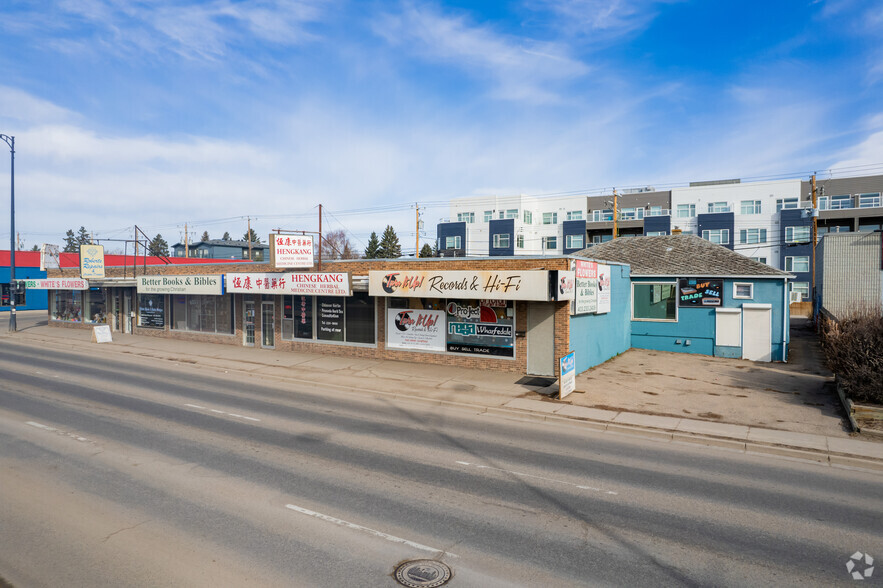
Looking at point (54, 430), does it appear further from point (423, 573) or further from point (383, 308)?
point (383, 308)

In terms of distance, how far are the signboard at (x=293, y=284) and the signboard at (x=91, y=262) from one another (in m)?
11.8

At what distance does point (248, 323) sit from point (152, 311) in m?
8.78

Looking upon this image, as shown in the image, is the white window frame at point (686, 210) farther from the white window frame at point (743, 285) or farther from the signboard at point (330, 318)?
the signboard at point (330, 318)

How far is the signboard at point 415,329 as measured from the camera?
21.0 metres

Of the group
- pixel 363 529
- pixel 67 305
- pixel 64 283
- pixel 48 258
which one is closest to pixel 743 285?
pixel 363 529

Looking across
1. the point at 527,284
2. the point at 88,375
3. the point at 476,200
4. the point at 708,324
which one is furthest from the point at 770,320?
the point at 476,200

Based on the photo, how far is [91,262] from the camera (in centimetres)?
3186

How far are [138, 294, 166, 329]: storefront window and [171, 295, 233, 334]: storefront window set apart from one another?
1.04 metres

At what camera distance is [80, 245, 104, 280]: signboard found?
31.6 meters

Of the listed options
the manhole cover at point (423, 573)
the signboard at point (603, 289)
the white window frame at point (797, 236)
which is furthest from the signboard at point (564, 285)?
the white window frame at point (797, 236)

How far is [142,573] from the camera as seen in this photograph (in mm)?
6086

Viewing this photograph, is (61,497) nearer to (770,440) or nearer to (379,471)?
(379,471)

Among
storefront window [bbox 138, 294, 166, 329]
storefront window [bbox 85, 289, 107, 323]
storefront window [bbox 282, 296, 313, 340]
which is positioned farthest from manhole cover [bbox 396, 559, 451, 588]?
storefront window [bbox 85, 289, 107, 323]

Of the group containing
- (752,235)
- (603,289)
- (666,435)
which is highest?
(752,235)
